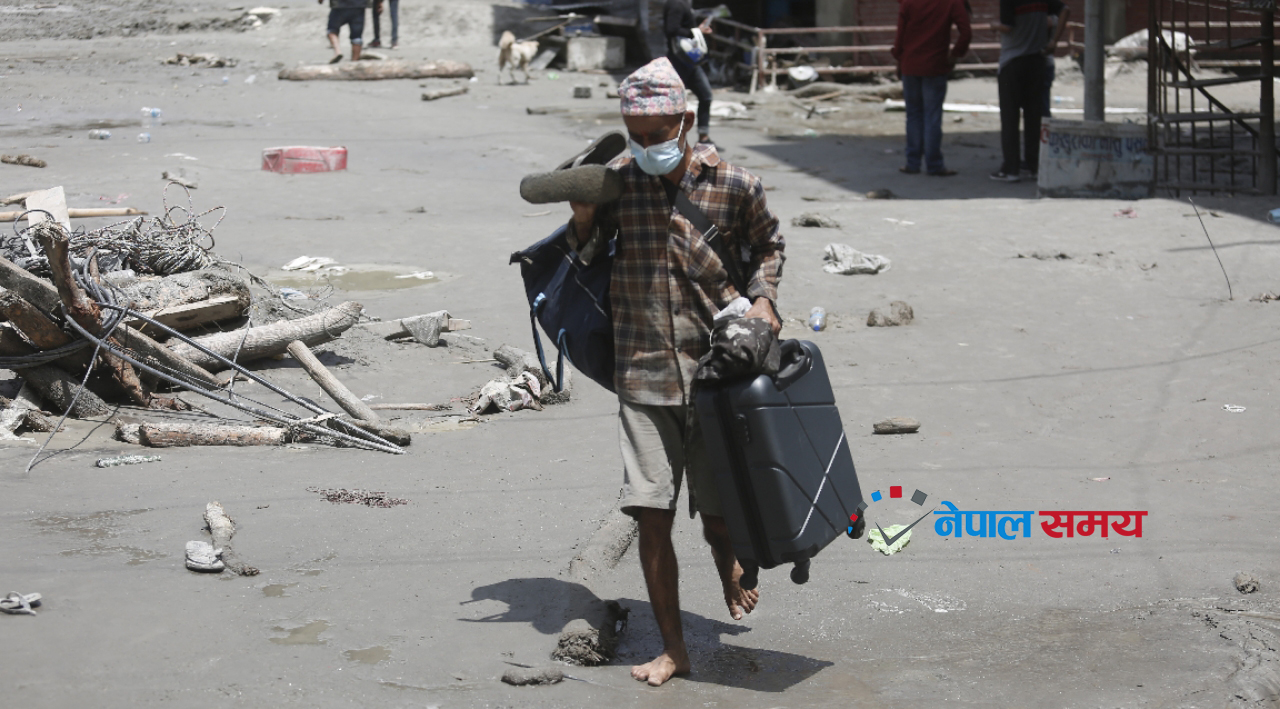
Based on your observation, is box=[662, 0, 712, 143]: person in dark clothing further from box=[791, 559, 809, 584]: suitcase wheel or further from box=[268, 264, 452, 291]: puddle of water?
box=[791, 559, 809, 584]: suitcase wheel

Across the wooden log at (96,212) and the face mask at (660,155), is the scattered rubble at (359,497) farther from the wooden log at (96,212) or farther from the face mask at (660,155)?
the wooden log at (96,212)

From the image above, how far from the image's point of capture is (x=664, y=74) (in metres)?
3.10

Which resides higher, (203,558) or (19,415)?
(19,415)

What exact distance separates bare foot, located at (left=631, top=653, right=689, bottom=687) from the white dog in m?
15.7

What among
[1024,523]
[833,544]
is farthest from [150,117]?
[1024,523]

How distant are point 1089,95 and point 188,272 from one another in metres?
8.96

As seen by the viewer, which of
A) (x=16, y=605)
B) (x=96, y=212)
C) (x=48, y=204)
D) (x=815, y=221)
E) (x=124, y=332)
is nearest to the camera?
(x=16, y=605)

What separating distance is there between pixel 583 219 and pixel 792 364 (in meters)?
0.72

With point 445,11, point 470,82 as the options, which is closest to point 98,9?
point 445,11

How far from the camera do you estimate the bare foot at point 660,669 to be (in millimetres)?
3275

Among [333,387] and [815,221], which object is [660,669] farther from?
[815,221]

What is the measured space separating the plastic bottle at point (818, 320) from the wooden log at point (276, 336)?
2.90 meters

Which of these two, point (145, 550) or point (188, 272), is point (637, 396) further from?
point (188, 272)

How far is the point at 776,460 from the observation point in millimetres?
3084
